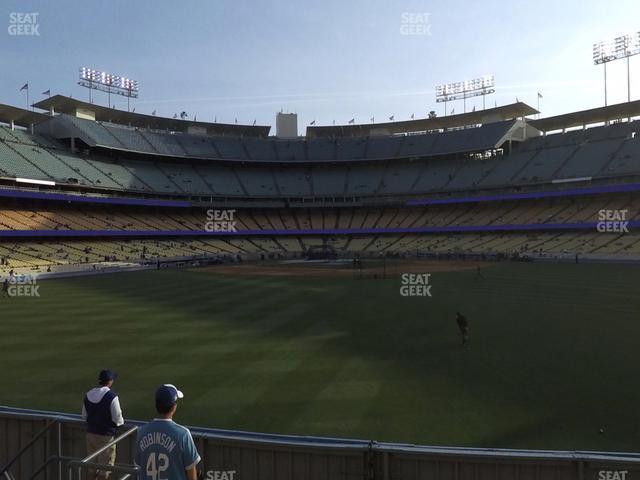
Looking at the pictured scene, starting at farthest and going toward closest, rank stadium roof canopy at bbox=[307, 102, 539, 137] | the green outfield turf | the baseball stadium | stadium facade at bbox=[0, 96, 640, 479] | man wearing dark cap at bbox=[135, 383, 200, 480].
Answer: stadium roof canopy at bbox=[307, 102, 539, 137]
stadium facade at bbox=[0, 96, 640, 479]
the green outfield turf
the baseball stadium
man wearing dark cap at bbox=[135, 383, 200, 480]

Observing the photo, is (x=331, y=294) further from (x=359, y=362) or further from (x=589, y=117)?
(x=589, y=117)

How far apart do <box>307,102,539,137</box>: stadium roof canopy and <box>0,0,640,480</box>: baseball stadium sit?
0.89 metres

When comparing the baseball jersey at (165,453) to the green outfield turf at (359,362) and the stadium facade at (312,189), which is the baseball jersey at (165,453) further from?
the stadium facade at (312,189)

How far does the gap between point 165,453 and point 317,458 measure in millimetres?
2491

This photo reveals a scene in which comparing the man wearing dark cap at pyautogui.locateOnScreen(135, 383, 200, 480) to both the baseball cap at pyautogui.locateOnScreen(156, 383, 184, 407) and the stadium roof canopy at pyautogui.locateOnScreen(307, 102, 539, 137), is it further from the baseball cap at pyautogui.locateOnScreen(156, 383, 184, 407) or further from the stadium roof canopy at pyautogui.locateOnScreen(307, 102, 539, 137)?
the stadium roof canopy at pyautogui.locateOnScreen(307, 102, 539, 137)

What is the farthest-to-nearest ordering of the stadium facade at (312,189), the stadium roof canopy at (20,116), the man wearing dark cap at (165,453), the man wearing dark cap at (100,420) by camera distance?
the stadium roof canopy at (20,116), the stadium facade at (312,189), the man wearing dark cap at (100,420), the man wearing dark cap at (165,453)

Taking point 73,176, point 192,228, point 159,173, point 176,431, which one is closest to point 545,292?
point 176,431

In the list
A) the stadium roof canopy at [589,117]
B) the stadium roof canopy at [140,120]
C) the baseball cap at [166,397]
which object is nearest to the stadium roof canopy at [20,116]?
the stadium roof canopy at [140,120]

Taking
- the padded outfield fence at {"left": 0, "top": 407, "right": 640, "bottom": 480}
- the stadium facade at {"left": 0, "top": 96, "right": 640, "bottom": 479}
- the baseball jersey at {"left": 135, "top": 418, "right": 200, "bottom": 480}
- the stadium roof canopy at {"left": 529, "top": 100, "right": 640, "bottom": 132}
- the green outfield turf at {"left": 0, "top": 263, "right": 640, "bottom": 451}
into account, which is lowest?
the green outfield turf at {"left": 0, "top": 263, "right": 640, "bottom": 451}

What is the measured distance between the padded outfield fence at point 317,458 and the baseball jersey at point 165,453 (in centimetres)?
72

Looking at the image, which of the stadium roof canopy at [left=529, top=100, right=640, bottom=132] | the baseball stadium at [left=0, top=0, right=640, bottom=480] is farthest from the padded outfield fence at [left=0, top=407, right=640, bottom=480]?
the stadium roof canopy at [left=529, top=100, right=640, bottom=132]

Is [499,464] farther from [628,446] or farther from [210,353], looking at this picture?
[210,353]

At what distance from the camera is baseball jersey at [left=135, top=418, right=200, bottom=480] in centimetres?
389

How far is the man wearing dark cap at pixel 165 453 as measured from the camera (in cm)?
389
